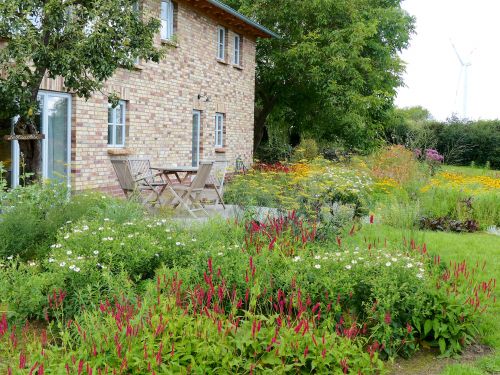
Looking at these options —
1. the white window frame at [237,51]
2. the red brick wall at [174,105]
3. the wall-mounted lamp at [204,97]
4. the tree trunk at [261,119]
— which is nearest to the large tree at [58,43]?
the red brick wall at [174,105]

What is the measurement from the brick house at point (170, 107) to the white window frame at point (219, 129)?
3cm

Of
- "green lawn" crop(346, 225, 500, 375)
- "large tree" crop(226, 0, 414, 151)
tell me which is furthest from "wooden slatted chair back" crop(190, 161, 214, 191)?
"large tree" crop(226, 0, 414, 151)

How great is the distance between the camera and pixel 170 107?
50.0 feet

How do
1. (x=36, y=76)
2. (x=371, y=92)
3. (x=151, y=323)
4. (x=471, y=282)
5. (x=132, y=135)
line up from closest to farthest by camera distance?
(x=151, y=323) < (x=471, y=282) < (x=36, y=76) < (x=132, y=135) < (x=371, y=92)

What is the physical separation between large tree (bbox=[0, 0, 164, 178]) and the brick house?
118 centimetres

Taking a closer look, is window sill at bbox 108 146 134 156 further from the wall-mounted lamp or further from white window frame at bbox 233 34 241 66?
white window frame at bbox 233 34 241 66

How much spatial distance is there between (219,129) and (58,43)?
33.8 feet

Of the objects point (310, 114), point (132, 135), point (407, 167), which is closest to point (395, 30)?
point (310, 114)

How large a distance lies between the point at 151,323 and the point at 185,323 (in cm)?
26

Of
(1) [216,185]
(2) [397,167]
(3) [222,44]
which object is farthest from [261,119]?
(1) [216,185]

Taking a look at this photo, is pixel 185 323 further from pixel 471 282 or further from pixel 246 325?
pixel 471 282

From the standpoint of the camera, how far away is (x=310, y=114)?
25391 mm

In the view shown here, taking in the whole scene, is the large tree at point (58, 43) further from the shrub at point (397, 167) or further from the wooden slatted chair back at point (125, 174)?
the shrub at point (397, 167)

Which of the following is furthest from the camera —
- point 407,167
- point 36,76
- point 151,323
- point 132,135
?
point 407,167
